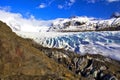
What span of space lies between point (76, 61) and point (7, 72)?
6752 centimetres

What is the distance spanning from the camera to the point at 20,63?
3278 centimetres

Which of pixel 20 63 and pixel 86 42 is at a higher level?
pixel 20 63

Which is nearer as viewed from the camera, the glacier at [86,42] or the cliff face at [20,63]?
the cliff face at [20,63]

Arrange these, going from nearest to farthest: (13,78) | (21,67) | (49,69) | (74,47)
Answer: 1. (13,78)
2. (21,67)
3. (49,69)
4. (74,47)

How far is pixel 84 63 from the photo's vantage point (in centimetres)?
9506

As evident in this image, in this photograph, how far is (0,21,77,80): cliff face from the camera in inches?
1232

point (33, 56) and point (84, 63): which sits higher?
point (33, 56)

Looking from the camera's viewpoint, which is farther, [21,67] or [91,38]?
[91,38]

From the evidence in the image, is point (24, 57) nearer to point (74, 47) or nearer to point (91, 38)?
point (74, 47)

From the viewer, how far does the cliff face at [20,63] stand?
31.3 meters

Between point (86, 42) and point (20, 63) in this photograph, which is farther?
point (86, 42)

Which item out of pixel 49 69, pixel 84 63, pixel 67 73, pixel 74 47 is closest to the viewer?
pixel 49 69

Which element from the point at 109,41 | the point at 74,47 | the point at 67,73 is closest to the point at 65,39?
the point at 74,47

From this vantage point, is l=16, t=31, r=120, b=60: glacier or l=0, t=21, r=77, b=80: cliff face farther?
l=16, t=31, r=120, b=60: glacier
